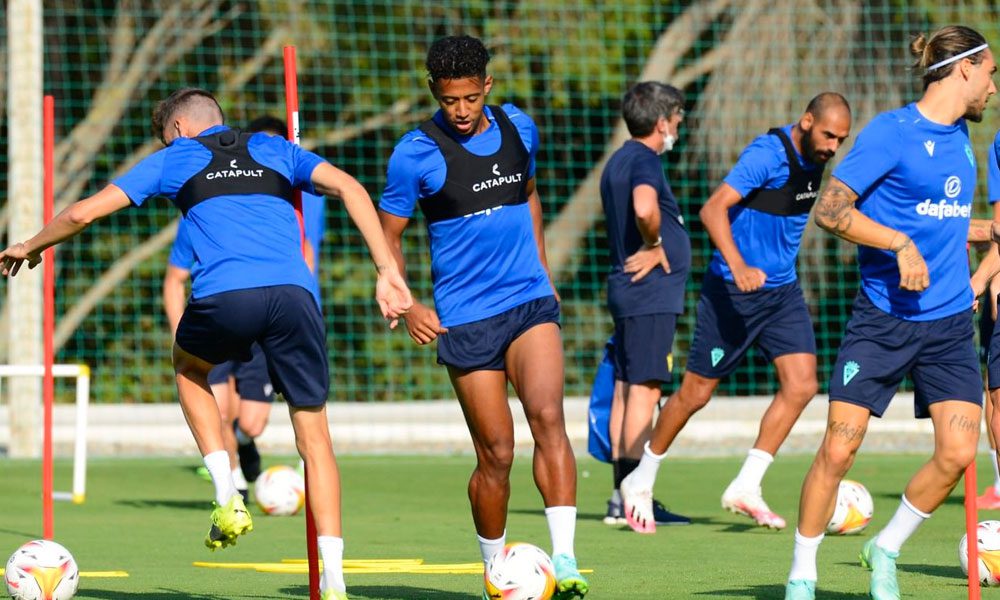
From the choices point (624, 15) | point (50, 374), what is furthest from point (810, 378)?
point (624, 15)

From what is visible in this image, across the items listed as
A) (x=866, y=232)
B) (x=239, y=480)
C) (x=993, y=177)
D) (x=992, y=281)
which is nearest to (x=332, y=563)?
(x=866, y=232)

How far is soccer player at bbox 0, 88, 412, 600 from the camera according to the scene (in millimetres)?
6523

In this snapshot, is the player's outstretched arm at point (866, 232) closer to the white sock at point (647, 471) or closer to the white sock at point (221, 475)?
the white sock at point (221, 475)

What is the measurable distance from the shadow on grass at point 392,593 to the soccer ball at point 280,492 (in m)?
2.93

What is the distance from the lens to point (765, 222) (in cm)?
953

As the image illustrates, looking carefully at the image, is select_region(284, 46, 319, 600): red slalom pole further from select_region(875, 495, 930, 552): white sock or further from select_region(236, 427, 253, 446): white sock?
select_region(236, 427, 253, 446): white sock

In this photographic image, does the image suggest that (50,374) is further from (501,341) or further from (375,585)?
(501,341)

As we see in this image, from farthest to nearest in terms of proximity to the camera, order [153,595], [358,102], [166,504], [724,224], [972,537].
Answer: [358,102]
[166,504]
[724,224]
[153,595]
[972,537]

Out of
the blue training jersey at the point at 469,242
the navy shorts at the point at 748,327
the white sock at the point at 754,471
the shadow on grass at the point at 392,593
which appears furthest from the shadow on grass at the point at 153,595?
the navy shorts at the point at 748,327

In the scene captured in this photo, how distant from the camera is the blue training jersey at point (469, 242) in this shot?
268 inches

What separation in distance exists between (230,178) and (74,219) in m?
0.58

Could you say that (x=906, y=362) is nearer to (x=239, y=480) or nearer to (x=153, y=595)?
(x=153, y=595)

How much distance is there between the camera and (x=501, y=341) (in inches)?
269

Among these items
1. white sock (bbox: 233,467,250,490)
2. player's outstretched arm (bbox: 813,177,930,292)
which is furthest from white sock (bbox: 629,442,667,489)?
player's outstretched arm (bbox: 813,177,930,292)
